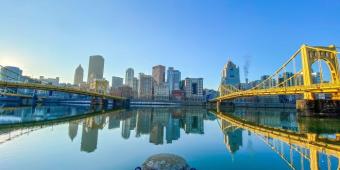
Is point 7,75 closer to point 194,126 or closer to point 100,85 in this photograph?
point 100,85

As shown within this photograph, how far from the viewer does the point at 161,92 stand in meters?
192

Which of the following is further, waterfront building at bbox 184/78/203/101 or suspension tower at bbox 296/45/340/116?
waterfront building at bbox 184/78/203/101

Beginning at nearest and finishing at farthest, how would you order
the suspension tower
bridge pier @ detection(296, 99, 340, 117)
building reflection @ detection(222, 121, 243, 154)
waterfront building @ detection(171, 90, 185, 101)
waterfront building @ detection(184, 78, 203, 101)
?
1. building reflection @ detection(222, 121, 243, 154)
2. bridge pier @ detection(296, 99, 340, 117)
3. the suspension tower
4. waterfront building @ detection(171, 90, 185, 101)
5. waterfront building @ detection(184, 78, 203, 101)

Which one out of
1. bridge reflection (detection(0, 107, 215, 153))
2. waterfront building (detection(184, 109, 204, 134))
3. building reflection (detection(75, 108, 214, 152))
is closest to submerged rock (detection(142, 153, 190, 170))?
bridge reflection (detection(0, 107, 215, 153))

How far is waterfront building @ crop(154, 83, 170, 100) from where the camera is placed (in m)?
189

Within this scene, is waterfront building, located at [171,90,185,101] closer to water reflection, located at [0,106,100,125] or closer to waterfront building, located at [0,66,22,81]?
waterfront building, located at [0,66,22,81]

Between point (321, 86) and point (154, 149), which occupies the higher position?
point (321, 86)

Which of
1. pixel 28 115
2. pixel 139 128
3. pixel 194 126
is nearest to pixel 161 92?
pixel 28 115

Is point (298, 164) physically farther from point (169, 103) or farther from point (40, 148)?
point (169, 103)

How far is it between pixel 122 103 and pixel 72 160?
10173 cm

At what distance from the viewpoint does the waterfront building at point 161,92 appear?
18888 cm

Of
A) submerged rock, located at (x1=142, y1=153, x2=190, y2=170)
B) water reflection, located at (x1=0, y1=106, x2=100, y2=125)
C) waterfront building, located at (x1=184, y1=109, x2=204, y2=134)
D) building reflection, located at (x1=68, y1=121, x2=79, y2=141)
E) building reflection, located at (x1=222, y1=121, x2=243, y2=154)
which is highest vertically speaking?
submerged rock, located at (x1=142, y1=153, x2=190, y2=170)

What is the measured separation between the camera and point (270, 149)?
44.7ft

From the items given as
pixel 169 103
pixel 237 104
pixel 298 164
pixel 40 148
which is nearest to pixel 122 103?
pixel 169 103
